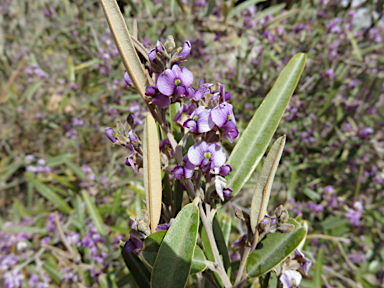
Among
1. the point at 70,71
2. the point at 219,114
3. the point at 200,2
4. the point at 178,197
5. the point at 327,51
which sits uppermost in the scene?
the point at 200,2

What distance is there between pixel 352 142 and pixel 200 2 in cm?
195

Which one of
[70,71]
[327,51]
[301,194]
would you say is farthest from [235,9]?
[301,194]

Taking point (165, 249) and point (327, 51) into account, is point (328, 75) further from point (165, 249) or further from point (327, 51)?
point (165, 249)

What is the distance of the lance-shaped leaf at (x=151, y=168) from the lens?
55 centimetres

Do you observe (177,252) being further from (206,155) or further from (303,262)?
(303,262)

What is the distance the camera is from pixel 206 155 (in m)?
0.58

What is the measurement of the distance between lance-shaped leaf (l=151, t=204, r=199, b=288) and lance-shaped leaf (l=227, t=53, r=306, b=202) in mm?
185

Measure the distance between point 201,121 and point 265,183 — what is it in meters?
0.23

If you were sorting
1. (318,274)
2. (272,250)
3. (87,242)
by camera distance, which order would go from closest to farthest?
(272,250)
(318,274)
(87,242)

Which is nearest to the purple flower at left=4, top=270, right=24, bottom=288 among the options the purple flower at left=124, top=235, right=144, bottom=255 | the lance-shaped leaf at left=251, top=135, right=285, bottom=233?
the purple flower at left=124, top=235, right=144, bottom=255

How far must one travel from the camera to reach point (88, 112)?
2730mm

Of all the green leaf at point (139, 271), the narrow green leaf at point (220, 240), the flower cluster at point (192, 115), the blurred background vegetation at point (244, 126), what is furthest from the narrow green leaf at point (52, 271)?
the flower cluster at point (192, 115)

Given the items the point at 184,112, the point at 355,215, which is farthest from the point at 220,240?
the point at 355,215

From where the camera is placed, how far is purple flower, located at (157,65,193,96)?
569 millimetres
